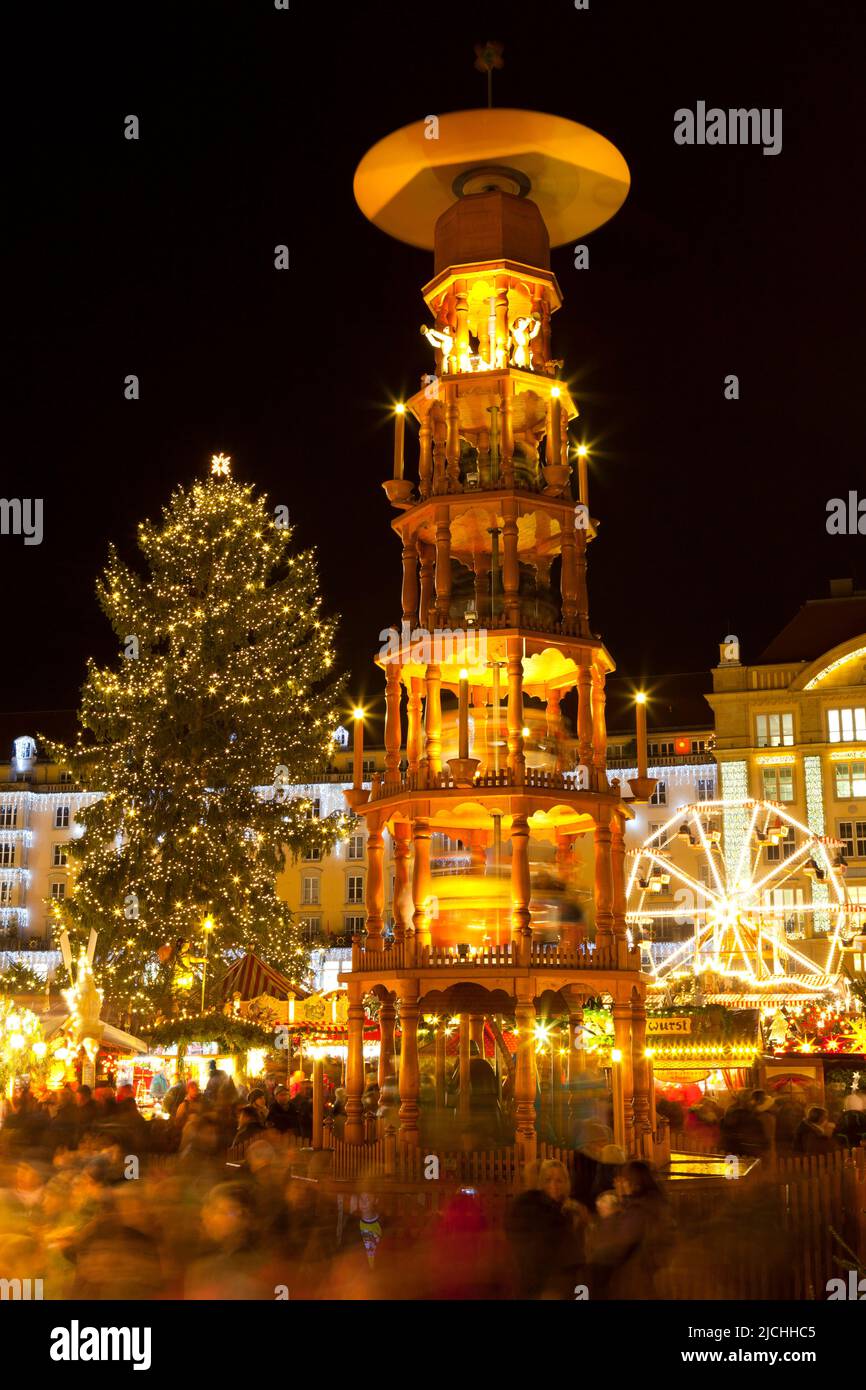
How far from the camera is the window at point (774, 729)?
6938 centimetres

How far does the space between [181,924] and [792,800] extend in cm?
4109

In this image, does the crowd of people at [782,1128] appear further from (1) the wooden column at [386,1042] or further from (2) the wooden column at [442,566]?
(2) the wooden column at [442,566]

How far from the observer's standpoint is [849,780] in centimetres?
6800

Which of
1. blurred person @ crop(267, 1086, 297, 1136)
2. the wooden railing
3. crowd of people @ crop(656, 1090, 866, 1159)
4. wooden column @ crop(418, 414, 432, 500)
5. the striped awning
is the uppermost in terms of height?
wooden column @ crop(418, 414, 432, 500)

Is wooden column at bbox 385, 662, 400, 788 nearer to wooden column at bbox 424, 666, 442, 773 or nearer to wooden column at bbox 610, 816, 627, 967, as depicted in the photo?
wooden column at bbox 424, 666, 442, 773

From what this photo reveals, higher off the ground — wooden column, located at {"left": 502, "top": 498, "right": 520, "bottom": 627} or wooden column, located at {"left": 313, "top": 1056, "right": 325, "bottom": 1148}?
wooden column, located at {"left": 502, "top": 498, "right": 520, "bottom": 627}

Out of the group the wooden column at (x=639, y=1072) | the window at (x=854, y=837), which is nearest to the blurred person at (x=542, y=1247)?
the wooden column at (x=639, y=1072)

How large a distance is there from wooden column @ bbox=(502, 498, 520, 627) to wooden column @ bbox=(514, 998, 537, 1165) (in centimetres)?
545

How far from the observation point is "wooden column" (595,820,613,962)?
1980 cm

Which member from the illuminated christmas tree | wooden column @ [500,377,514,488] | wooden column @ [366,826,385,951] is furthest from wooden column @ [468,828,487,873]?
the illuminated christmas tree

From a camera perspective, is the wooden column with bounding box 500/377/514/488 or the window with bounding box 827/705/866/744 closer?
the wooden column with bounding box 500/377/514/488

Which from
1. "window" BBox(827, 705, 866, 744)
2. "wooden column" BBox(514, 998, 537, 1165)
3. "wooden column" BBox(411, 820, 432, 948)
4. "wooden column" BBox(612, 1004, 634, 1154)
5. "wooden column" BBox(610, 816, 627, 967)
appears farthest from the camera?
"window" BBox(827, 705, 866, 744)

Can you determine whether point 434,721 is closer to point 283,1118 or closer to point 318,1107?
point 318,1107

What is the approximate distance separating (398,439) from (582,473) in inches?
115
